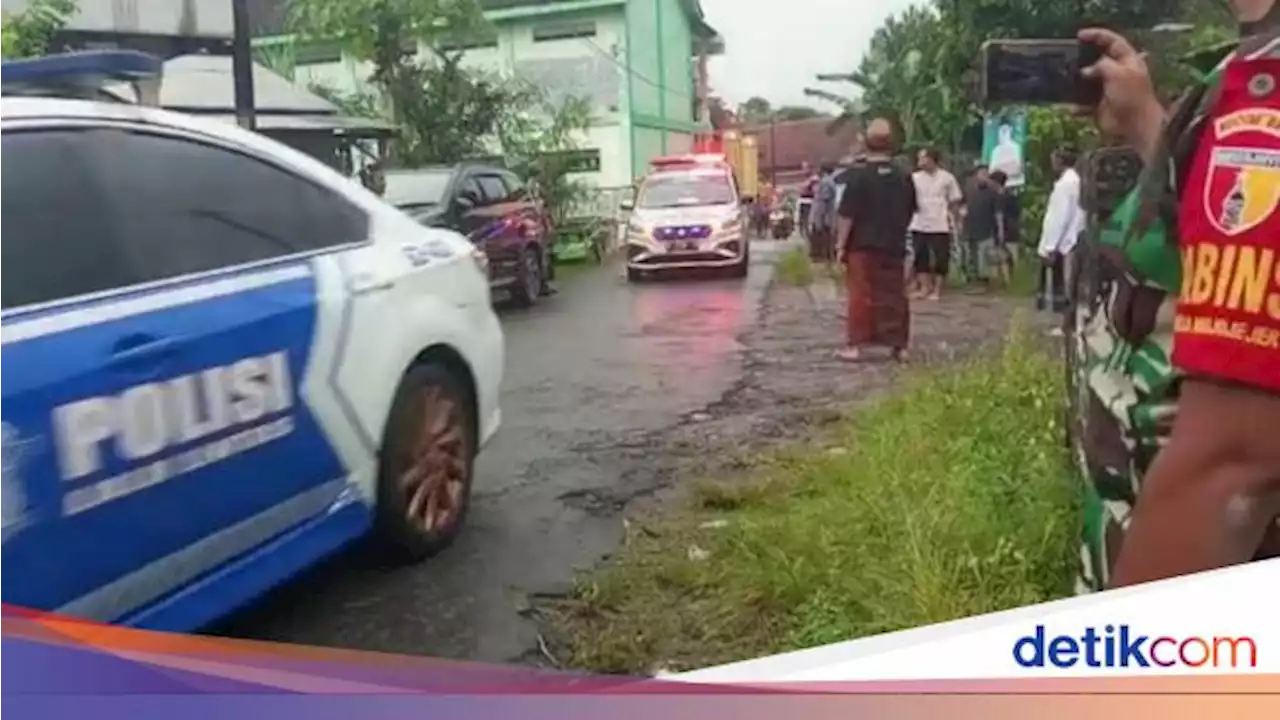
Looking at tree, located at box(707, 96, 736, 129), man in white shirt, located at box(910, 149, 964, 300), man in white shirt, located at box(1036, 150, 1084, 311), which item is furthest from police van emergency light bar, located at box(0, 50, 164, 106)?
man in white shirt, located at box(1036, 150, 1084, 311)

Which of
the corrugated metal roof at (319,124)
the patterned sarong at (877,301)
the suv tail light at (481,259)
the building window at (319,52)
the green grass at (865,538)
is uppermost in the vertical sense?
the building window at (319,52)

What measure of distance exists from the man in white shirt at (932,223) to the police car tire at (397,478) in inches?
21.0

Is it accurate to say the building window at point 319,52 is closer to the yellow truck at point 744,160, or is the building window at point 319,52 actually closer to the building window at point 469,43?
the building window at point 469,43

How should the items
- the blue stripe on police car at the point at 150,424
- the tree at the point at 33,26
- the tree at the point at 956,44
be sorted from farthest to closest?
1. the tree at the point at 956,44
2. the tree at the point at 33,26
3. the blue stripe on police car at the point at 150,424

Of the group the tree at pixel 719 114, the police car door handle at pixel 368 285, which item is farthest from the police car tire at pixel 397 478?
the tree at pixel 719 114

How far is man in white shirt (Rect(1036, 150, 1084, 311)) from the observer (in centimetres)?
153

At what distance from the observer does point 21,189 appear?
1309 millimetres

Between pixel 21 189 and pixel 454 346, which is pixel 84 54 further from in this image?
pixel 454 346

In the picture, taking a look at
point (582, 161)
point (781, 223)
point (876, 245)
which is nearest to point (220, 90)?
point (582, 161)

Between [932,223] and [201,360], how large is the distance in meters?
0.81

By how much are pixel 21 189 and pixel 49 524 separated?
Result: 0.32 meters

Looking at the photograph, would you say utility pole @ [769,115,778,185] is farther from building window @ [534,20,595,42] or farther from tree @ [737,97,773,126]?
building window @ [534,20,595,42]

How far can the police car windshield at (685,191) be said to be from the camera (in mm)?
1574

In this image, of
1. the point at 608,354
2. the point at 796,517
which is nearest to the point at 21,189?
the point at 608,354
